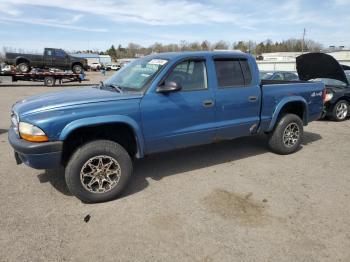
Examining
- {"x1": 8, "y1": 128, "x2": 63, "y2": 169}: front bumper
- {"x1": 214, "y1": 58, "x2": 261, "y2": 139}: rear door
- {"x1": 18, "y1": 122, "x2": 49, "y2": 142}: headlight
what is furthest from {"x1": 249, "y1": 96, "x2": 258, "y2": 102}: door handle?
{"x1": 18, "y1": 122, "x2": 49, "y2": 142}: headlight

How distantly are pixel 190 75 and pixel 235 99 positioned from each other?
84 centimetres

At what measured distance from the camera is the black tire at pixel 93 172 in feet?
12.5

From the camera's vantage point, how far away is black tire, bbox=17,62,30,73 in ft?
80.5

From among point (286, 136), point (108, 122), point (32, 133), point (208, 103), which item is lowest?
point (286, 136)

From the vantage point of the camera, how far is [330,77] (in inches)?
332

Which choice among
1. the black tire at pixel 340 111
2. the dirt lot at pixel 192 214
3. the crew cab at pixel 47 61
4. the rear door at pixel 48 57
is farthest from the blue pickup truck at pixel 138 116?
the rear door at pixel 48 57

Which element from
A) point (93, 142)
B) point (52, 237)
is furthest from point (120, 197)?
point (52, 237)

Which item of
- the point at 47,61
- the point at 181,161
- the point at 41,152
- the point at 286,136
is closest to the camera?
the point at 41,152

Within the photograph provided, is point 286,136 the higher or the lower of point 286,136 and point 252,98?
the lower

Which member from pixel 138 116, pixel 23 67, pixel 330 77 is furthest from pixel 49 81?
pixel 138 116

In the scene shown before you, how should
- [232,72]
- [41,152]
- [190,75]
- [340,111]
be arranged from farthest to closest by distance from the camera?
[340,111] → [232,72] → [190,75] → [41,152]

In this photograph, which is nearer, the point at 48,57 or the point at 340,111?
the point at 340,111

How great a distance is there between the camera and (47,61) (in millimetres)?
26312

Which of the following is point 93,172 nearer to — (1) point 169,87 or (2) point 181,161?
(1) point 169,87
